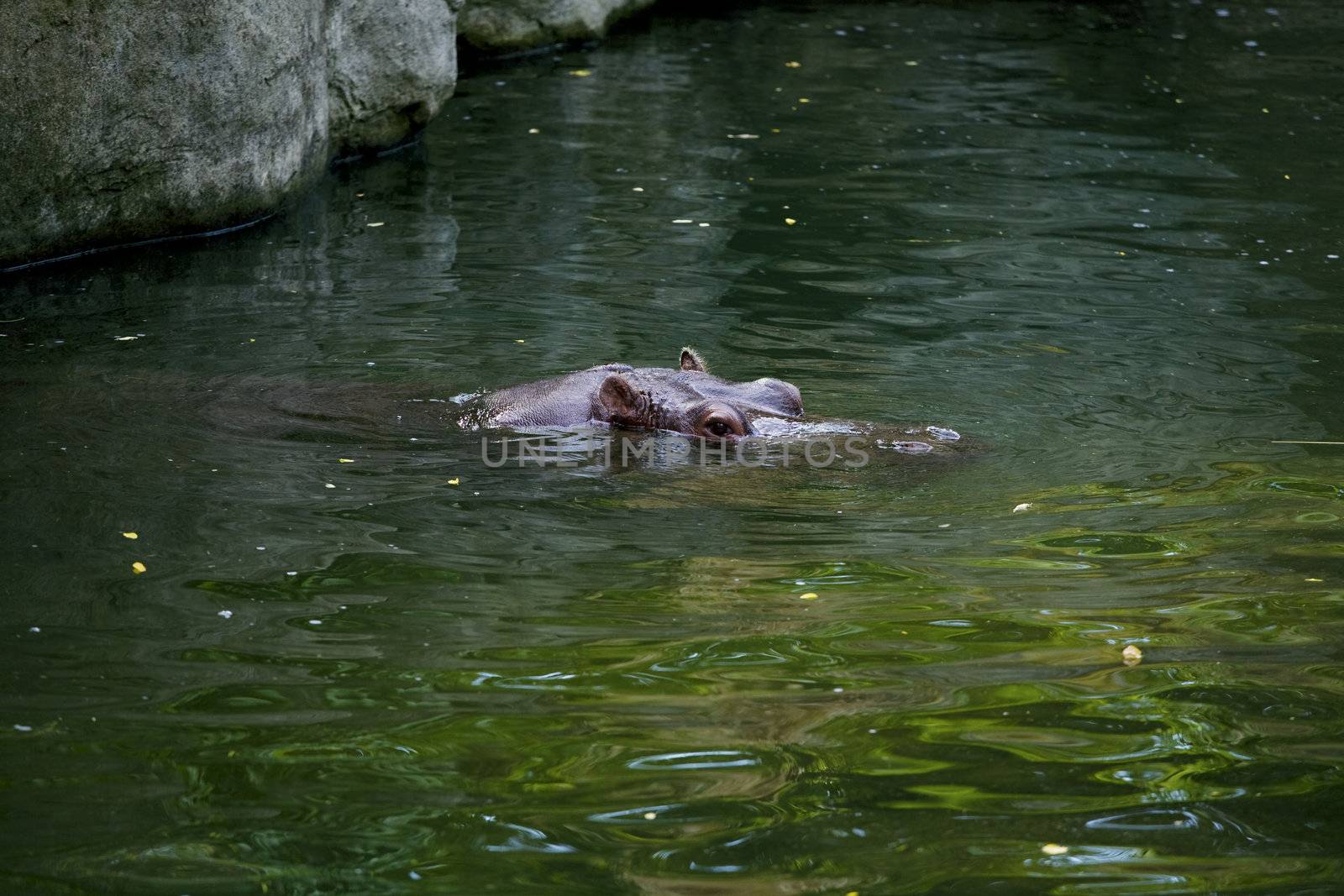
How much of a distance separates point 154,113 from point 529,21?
7.07 meters

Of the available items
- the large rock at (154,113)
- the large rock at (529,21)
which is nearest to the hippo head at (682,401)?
the large rock at (154,113)

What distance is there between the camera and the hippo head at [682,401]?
6301 millimetres

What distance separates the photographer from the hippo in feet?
20.6

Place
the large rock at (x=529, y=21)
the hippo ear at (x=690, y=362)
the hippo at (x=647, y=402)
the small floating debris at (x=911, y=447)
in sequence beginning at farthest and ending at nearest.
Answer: the large rock at (x=529, y=21), the hippo ear at (x=690, y=362), the hippo at (x=647, y=402), the small floating debris at (x=911, y=447)

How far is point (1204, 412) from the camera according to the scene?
7035mm

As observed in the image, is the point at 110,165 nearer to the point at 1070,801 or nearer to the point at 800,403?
the point at 800,403

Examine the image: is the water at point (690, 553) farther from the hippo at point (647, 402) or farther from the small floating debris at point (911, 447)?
the hippo at point (647, 402)

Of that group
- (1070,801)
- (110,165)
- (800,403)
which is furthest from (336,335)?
(1070,801)

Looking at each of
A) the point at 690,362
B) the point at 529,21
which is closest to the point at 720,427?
the point at 690,362

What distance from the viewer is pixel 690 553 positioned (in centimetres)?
517

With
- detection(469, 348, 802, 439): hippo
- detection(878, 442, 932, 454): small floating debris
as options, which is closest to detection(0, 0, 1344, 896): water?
detection(878, 442, 932, 454): small floating debris

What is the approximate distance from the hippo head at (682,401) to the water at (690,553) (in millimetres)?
346

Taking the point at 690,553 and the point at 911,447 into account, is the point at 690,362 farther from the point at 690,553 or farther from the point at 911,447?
the point at 690,553

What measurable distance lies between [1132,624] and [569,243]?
5952mm
